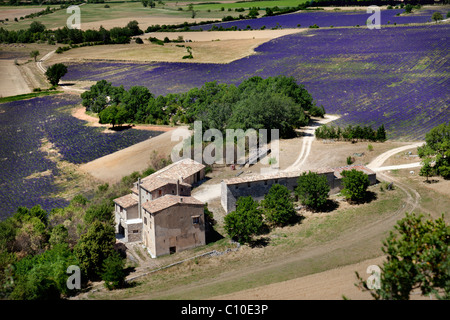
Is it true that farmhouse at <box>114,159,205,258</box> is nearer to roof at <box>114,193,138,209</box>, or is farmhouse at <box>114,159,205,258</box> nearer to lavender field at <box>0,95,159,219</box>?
roof at <box>114,193,138,209</box>

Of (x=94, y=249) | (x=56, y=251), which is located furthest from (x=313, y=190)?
(x=56, y=251)

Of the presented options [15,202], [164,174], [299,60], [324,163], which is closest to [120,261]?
[164,174]

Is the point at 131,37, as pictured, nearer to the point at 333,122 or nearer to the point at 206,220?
the point at 333,122

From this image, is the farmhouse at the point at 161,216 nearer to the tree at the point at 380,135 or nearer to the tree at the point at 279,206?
the tree at the point at 279,206

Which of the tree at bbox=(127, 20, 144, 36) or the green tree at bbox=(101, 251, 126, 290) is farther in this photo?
the tree at bbox=(127, 20, 144, 36)

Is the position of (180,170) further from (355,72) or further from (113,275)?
(355,72)

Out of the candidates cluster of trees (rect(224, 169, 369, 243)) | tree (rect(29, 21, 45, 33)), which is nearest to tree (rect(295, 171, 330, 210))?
cluster of trees (rect(224, 169, 369, 243))

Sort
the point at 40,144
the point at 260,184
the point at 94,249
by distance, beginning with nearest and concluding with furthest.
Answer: the point at 94,249
the point at 260,184
the point at 40,144
